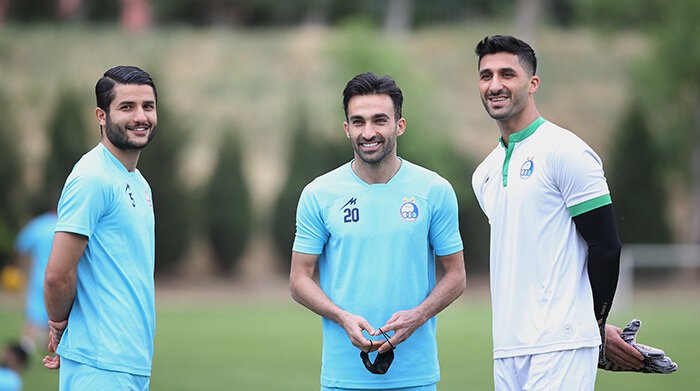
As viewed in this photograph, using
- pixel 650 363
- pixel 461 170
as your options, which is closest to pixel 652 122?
pixel 461 170

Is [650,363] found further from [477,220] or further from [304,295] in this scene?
[477,220]

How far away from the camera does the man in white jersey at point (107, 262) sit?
5293 mm

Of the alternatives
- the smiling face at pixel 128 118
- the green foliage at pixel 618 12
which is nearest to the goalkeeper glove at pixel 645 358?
the smiling face at pixel 128 118

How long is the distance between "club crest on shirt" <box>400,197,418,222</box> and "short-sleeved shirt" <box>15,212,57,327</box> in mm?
9668

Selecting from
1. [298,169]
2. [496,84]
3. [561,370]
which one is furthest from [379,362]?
[298,169]

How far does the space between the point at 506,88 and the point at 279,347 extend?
12.7 metres

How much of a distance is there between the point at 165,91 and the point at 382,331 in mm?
29169

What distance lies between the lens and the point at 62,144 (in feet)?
106

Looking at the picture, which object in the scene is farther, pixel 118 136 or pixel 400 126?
pixel 400 126

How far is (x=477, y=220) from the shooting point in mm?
34281

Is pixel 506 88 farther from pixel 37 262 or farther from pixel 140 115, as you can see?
pixel 37 262

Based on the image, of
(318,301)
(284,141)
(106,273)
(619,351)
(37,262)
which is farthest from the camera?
(284,141)

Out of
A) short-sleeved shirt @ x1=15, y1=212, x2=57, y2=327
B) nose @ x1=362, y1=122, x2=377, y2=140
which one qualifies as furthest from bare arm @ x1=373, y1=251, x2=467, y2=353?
short-sleeved shirt @ x1=15, y1=212, x2=57, y2=327

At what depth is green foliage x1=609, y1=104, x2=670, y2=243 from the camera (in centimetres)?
3469
